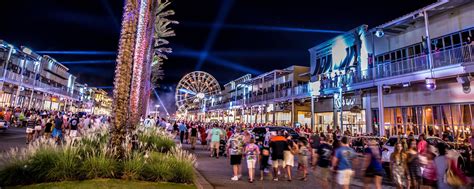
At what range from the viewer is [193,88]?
62312 millimetres

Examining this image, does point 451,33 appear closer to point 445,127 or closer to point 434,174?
point 445,127

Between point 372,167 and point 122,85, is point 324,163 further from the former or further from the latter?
point 122,85

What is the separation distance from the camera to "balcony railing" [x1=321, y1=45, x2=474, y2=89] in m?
15.1

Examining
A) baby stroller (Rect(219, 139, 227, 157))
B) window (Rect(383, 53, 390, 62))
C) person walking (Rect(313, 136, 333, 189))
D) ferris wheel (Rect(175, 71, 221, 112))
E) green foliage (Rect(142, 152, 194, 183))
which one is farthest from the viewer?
ferris wheel (Rect(175, 71, 221, 112))

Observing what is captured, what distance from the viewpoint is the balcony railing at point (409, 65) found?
49.5 feet

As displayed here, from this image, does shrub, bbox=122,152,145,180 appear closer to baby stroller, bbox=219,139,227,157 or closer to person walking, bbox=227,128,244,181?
person walking, bbox=227,128,244,181

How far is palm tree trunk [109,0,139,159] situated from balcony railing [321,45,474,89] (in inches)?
644

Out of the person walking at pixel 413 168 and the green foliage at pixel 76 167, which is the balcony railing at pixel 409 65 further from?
the green foliage at pixel 76 167

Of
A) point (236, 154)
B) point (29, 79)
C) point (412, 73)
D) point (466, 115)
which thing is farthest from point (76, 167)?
point (29, 79)

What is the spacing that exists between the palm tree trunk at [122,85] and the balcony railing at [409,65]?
53.6 ft

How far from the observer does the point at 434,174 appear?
660cm

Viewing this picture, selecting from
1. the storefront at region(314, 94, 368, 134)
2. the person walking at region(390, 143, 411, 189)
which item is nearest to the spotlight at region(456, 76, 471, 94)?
the storefront at region(314, 94, 368, 134)

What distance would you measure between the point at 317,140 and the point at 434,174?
291 inches

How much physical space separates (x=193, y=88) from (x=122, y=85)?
54.1 m
